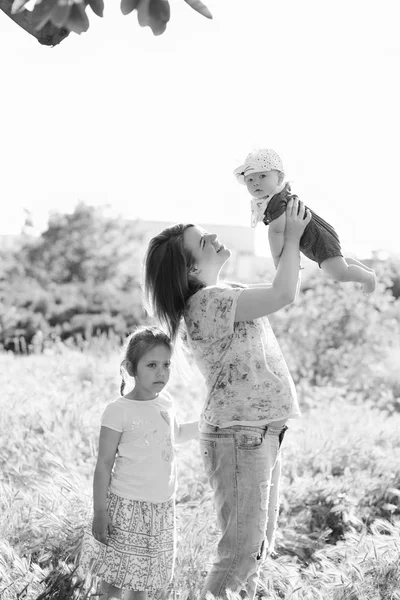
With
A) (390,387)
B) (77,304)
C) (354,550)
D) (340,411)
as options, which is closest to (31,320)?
(77,304)

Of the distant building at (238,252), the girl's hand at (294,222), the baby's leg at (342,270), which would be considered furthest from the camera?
the distant building at (238,252)

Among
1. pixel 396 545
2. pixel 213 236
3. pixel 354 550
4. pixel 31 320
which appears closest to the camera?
pixel 213 236

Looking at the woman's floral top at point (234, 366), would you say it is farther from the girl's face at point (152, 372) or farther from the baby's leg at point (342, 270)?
the baby's leg at point (342, 270)

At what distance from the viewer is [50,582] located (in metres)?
3.42

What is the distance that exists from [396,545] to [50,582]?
1.60 m

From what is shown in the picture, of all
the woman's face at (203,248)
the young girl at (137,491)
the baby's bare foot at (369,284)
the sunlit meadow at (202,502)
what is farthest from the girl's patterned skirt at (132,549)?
the baby's bare foot at (369,284)

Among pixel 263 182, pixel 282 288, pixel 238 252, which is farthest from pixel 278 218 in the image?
pixel 238 252

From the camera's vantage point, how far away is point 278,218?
3176mm

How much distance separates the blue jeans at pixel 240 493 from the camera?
3113 millimetres

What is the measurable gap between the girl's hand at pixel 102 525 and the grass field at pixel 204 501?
28cm

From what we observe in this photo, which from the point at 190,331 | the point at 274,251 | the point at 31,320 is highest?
the point at 274,251

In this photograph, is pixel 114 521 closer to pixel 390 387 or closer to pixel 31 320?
pixel 390 387

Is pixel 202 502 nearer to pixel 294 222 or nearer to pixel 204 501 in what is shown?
pixel 204 501

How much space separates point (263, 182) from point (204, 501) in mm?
2421
